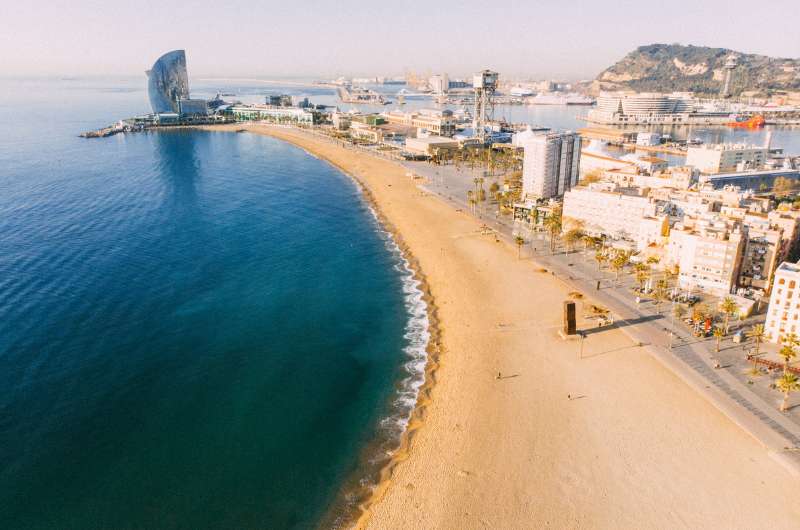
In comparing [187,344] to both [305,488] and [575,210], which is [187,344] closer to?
[305,488]

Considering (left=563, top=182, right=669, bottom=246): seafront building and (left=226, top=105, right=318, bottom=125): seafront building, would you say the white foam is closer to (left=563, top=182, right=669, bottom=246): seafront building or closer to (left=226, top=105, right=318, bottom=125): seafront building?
(left=563, top=182, right=669, bottom=246): seafront building

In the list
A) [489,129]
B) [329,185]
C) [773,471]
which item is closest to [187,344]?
[773,471]

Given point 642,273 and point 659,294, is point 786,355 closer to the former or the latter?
point 659,294

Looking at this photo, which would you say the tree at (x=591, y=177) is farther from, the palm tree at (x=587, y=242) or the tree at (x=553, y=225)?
the palm tree at (x=587, y=242)

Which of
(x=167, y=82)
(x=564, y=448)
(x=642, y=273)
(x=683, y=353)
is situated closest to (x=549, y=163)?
(x=642, y=273)

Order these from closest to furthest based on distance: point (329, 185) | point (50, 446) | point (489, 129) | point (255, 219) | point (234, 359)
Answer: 1. point (50, 446)
2. point (234, 359)
3. point (255, 219)
4. point (329, 185)
5. point (489, 129)

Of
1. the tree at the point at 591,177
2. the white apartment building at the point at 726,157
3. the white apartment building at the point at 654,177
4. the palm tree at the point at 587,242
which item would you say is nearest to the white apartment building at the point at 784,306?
the palm tree at the point at 587,242

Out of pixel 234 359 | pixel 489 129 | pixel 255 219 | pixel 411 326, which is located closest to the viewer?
pixel 234 359
